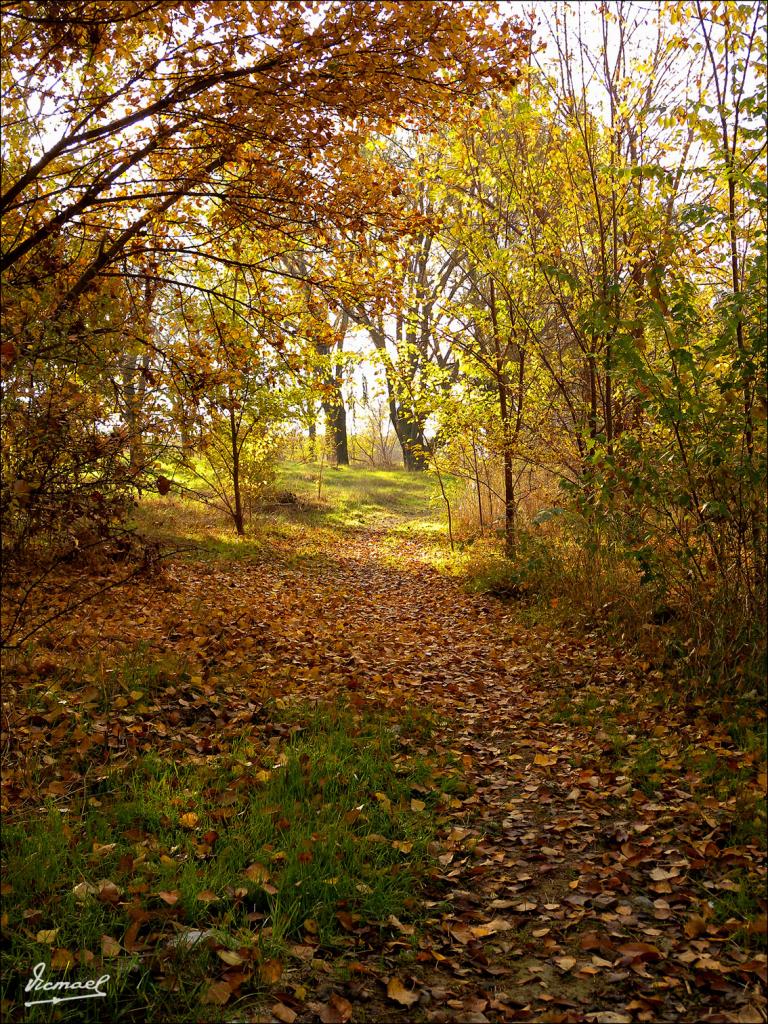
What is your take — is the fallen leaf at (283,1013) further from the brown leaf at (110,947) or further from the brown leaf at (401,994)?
the brown leaf at (110,947)

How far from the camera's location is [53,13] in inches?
174

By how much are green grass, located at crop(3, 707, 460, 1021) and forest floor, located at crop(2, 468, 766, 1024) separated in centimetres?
1

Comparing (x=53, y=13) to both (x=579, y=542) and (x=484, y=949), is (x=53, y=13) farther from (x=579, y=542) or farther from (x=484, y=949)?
(x=579, y=542)

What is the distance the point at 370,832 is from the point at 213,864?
0.85 m

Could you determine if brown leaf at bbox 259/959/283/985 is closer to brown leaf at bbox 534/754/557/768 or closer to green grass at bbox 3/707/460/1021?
green grass at bbox 3/707/460/1021

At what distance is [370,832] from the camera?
3781 mm

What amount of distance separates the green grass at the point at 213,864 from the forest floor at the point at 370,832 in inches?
0.5

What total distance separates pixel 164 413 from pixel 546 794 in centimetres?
409

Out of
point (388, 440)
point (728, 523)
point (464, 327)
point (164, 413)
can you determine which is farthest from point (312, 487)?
point (388, 440)

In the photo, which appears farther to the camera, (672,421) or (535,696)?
(535,696)

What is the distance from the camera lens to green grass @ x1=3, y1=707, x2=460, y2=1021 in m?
2.74

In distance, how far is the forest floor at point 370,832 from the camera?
8.91ft

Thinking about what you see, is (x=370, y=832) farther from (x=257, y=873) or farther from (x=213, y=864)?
(x=213, y=864)

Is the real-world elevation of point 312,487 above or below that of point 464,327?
below
